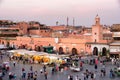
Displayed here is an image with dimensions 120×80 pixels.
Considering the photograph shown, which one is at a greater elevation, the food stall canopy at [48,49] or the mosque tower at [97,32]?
the mosque tower at [97,32]

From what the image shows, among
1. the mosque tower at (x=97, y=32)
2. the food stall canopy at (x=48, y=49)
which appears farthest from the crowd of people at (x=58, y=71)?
Answer: the food stall canopy at (x=48, y=49)

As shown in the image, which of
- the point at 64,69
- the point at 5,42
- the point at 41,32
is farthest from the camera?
the point at 41,32

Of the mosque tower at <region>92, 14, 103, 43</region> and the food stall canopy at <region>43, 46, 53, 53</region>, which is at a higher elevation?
the mosque tower at <region>92, 14, 103, 43</region>

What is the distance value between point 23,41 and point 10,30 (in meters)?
11.7

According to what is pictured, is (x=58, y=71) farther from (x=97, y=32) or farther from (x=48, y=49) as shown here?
(x=48, y=49)

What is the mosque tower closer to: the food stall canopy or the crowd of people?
the food stall canopy

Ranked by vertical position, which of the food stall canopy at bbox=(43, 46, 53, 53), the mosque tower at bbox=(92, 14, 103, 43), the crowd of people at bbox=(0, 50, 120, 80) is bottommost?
the crowd of people at bbox=(0, 50, 120, 80)

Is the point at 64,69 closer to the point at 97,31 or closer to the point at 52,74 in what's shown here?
the point at 52,74

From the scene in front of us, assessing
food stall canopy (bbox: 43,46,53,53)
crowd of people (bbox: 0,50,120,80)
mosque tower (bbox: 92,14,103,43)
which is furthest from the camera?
food stall canopy (bbox: 43,46,53,53)

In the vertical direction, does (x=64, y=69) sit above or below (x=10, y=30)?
below

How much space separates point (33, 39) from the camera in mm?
44688

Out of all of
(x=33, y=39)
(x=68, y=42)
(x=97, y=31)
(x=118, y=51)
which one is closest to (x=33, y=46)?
(x=33, y=39)

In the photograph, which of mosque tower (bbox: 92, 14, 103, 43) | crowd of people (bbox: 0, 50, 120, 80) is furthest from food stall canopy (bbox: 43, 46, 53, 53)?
crowd of people (bbox: 0, 50, 120, 80)

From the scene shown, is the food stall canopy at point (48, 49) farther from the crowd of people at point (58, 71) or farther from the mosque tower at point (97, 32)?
the crowd of people at point (58, 71)
